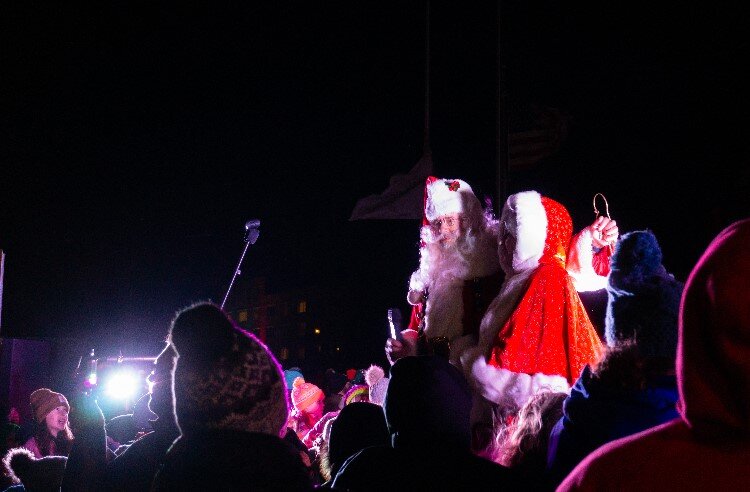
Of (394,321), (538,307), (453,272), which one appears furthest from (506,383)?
(394,321)

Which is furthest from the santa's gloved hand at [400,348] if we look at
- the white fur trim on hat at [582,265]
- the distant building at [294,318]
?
the distant building at [294,318]

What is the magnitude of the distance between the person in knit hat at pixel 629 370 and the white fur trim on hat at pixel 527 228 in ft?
4.54

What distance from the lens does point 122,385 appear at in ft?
30.5

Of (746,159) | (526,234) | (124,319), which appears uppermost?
(746,159)

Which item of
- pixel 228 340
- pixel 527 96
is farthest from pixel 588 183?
pixel 228 340

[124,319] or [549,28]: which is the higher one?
[549,28]

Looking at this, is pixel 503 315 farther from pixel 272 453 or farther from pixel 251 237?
pixel 251 237

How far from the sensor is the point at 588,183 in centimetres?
531

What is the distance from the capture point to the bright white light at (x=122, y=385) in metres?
8.97

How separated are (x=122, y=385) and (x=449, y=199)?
21.7 ft

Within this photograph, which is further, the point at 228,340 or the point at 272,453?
the point at 228,340

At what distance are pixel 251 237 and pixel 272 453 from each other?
4.56 metres

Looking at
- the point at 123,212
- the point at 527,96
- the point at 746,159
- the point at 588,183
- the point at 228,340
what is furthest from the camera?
the point at 123,212

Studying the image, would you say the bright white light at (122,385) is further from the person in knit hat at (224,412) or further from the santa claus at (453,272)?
the person in knit hat at (224,412)
